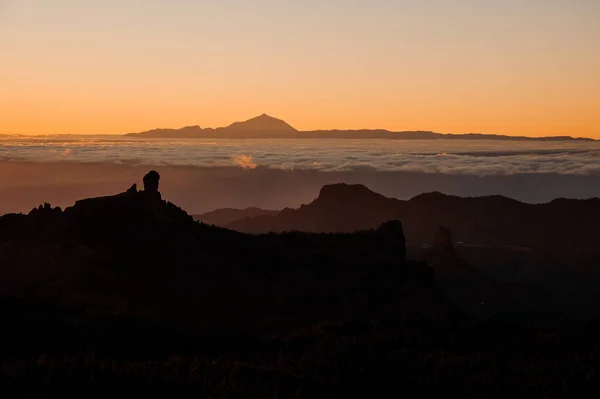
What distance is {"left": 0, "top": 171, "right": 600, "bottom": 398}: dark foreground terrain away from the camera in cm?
1655

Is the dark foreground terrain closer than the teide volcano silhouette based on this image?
Yes

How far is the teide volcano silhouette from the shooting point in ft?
232

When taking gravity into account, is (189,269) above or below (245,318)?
above

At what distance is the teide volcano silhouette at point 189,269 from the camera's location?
70625mm

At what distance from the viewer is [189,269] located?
79938 millimetres

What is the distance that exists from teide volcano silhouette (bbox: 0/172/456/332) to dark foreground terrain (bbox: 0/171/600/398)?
221 mm

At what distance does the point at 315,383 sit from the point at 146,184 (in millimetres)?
80230

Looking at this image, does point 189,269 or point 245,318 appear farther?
point 189,269

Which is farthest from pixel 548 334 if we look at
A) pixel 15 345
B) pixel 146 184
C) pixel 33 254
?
pixel 146 184

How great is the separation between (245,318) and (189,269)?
515 inches

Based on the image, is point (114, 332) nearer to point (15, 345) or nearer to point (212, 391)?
point (15, 345)

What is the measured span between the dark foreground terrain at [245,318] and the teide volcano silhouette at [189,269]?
22 cm

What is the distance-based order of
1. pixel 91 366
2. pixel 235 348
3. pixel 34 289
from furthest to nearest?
pixel 34 289 → pixel 235 348 → pixel 91 366

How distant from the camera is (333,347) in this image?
23906 mm
